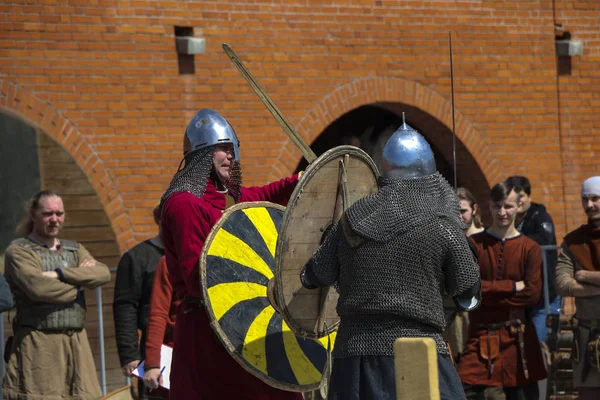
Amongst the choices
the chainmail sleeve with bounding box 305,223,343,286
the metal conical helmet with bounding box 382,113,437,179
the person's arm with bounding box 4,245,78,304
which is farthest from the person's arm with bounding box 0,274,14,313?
the metal conical helmet with bounding box 382,113,437,179

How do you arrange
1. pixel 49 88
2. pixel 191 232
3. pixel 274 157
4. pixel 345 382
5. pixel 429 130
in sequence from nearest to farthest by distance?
pixel 345 382 < pixel 191 232 < pixel 49 88 < pixel 274 157 < pixel 429 130

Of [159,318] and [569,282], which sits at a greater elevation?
[569,282]

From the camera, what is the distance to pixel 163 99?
11203 millimetres

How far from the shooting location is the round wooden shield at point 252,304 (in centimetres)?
555

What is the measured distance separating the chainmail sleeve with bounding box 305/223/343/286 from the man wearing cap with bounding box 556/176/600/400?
2889mm

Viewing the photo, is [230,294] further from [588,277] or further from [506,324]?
[588,277]

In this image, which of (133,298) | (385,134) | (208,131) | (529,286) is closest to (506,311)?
(529,286)

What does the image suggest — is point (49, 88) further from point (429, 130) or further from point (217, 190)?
point (217, 190)

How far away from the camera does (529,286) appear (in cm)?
767

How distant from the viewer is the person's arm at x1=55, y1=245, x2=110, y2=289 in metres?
8.08

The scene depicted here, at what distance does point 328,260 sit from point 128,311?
2806mm

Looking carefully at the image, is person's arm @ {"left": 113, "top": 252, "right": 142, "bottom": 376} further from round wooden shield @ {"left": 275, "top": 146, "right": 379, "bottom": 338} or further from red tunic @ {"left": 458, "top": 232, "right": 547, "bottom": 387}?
round wooden shield @ {"left": 275, "top": 146, "right": 379, "bottom": 338}

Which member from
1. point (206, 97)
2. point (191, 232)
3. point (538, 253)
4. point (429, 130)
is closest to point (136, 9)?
point (206, 97)

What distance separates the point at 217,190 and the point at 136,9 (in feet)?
18.2
